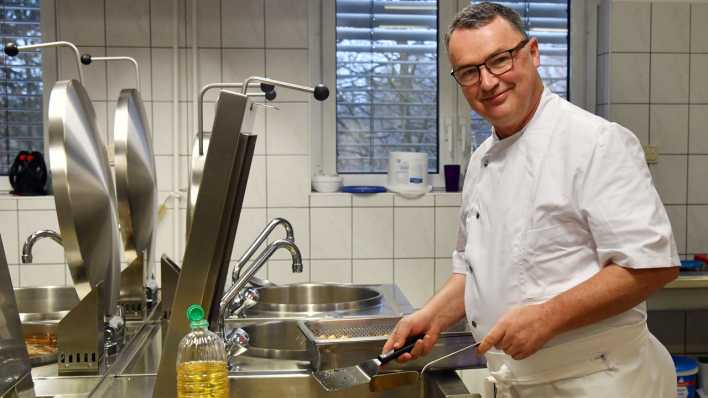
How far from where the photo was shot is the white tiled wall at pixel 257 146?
3.39m

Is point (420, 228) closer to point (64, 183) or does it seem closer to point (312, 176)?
point (312, 176)

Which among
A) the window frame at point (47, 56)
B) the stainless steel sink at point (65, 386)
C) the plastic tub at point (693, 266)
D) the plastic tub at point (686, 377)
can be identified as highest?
the window frame at point (47, 56)

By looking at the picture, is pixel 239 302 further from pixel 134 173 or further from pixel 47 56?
pixel 47 56

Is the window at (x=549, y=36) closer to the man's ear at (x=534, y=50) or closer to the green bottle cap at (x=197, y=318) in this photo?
the man's ear at (x=534, y=50)

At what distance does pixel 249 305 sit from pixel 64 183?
2.65 ft

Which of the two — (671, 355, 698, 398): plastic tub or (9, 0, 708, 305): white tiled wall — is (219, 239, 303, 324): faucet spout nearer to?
(9, 0, 708, 305): white tiled wall

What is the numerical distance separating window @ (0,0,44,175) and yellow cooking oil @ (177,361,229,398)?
249 cm

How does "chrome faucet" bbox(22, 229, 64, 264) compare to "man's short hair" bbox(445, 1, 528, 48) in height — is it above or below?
below

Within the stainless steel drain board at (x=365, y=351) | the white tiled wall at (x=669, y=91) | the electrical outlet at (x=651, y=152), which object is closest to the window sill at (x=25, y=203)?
the stainless steel drain board at (x=365, y=351)

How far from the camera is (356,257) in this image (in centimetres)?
354

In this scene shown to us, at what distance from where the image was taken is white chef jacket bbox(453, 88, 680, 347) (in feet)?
4.81

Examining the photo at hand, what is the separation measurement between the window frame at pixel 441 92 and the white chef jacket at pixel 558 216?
6.66 feet

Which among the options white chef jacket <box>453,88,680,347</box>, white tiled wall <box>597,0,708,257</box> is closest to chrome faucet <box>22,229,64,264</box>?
white chef jacket <box>453,88,680,347</box>

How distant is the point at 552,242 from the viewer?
5.10ft
